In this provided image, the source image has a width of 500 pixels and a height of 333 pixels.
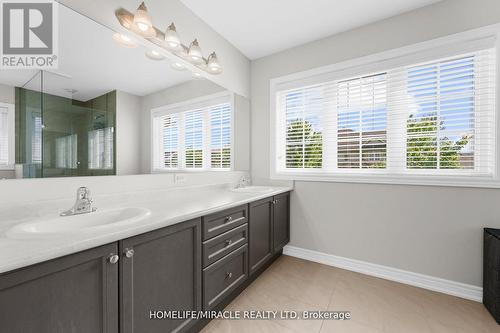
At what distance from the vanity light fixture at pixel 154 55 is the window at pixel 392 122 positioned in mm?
1417

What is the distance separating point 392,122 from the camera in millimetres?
2109

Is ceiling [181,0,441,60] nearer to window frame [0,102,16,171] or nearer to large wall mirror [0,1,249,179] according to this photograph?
large wall mirror [0,1,249,179]

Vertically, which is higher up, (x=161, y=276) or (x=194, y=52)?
(x=194, y=52)

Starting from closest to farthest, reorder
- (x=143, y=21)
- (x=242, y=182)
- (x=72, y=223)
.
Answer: (x=72, y=223)
(x=143, y=21)
(x=242, y=182)

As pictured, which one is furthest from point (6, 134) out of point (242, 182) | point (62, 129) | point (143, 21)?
point (242, 182)

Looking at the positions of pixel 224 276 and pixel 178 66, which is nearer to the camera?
pixel 224 276

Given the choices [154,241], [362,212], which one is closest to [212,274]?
[154,241]

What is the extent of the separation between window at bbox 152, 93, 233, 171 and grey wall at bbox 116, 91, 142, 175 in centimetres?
14

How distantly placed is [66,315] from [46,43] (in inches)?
54.4

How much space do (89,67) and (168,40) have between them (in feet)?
2.12

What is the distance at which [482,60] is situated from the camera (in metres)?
1.77

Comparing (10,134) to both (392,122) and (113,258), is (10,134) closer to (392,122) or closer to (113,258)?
(113,258)

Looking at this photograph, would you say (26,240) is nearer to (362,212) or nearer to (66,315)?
(66,315)

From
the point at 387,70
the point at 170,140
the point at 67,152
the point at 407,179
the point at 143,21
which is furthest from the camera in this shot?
the point at 387,70
